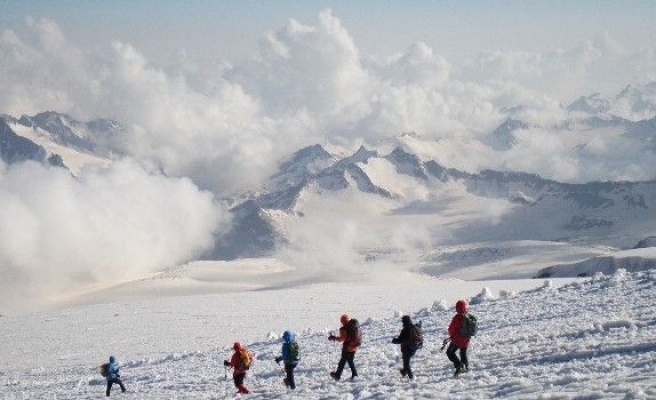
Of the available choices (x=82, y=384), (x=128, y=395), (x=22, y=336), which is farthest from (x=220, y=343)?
(x=22, y=336)

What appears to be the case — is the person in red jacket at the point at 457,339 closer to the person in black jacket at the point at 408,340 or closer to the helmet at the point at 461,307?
the helmet at the point at 461,307

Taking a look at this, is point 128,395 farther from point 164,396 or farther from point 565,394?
point 565,394

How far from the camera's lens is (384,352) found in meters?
24.3

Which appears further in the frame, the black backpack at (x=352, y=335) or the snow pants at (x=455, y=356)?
the black backpack at (x=352, y=335)

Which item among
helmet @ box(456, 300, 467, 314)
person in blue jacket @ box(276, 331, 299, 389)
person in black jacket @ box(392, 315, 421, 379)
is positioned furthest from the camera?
person in blue jacket @ box(276, 331, 299, 389)

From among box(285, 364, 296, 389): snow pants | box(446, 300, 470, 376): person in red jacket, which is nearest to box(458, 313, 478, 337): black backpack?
box(446, 300, 470, 376): person in red jacket

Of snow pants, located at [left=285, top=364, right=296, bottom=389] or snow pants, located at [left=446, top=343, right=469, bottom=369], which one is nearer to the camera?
snow pants, located at [left=446, top=343, right=469, bottom=369]

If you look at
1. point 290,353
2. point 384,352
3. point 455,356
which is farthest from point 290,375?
point 384,352

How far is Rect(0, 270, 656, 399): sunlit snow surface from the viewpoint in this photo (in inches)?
615

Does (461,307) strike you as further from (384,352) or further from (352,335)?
(384,352)

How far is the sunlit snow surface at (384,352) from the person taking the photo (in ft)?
51.3

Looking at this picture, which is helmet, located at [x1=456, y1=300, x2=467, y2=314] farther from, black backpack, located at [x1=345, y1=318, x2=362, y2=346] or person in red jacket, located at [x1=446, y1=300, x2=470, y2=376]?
black backpack, located at [x1=345, y1=318, x2=362, y2=346]

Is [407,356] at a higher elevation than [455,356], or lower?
higher

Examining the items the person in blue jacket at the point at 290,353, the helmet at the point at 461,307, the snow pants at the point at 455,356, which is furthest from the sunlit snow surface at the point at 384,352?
the helmet at the point at 461,307
